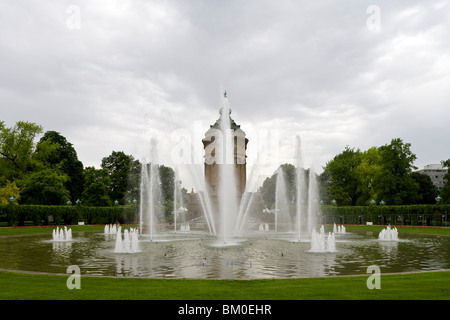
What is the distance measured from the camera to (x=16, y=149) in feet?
206

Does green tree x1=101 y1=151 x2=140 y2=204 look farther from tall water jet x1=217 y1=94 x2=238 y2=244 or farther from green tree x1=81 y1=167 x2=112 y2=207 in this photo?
tall water jet x1=217 y1=94 x2=238 y2=244

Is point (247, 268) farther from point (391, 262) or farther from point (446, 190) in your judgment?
point (446, 190)

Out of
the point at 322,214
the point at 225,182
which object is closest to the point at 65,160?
the point at 322,214

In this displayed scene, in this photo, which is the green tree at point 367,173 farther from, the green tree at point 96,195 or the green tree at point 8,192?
the green tree at point 8,192

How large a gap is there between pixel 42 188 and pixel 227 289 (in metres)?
55.4

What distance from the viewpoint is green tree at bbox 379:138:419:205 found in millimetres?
65562

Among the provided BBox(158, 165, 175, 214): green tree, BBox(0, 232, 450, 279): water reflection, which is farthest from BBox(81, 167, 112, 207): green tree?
BBox(0, 232, 450, 279): water reflection

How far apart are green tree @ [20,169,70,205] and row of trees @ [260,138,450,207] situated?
1801 inches

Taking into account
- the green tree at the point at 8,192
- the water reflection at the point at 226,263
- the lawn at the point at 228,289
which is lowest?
the water reflection at the point at 226,263

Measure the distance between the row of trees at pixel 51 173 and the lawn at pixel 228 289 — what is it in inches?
1731

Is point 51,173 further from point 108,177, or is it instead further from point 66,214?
point 108,177

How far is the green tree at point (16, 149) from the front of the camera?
61.9m

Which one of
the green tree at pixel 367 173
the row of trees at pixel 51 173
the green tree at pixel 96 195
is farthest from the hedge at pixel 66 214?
the green tree at pixel 367 173
